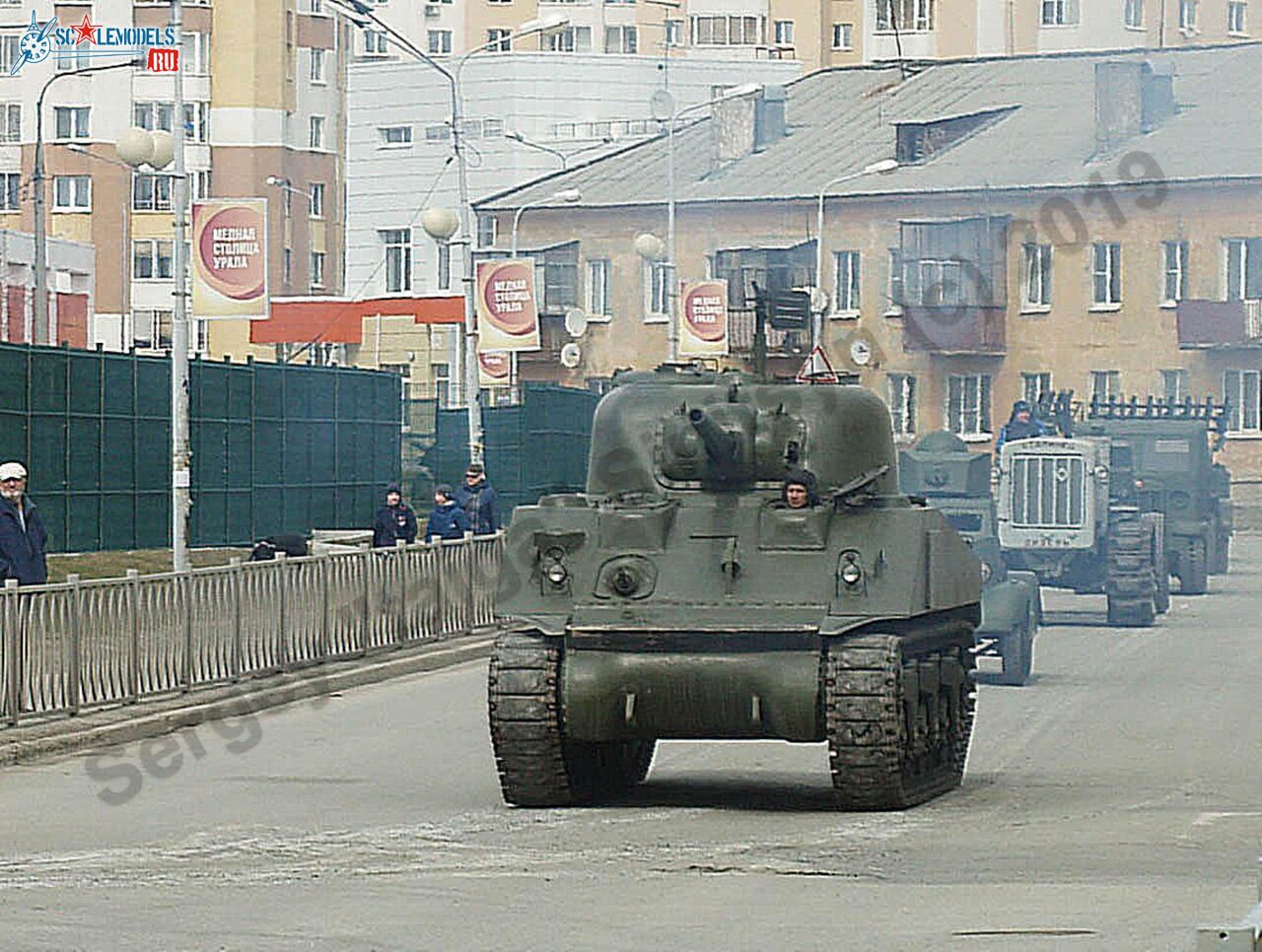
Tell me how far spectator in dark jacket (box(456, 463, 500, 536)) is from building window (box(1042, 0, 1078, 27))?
26.6 feet

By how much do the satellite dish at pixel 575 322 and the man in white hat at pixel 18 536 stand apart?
989 inches

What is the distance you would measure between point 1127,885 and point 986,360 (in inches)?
907

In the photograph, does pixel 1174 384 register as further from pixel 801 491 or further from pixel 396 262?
pixel 396 262

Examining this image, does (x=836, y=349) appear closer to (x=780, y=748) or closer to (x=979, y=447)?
(x=979, y=447)

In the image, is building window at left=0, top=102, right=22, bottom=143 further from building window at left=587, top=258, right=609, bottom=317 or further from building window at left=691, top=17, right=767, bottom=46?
building window at left=587, top=258, right=609, bottom=317

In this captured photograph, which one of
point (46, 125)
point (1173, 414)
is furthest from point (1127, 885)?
point (46, 125)

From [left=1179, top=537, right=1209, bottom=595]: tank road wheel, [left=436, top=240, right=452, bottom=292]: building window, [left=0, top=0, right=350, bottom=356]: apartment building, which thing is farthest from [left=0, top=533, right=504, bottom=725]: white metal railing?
[left=0, top=0, right=350, bottom=356]: apartment building

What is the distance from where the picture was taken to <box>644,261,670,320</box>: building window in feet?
136

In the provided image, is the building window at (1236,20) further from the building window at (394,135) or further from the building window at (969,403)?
the building window at (394,135)

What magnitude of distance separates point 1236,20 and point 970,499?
27.5ft

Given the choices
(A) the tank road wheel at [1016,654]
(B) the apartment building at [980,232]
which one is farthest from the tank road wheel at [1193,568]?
(A) the tank road wheel at [1016,654]

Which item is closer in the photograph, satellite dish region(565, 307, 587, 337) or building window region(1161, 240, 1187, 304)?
building window region(1161, 240, 1187, 304)

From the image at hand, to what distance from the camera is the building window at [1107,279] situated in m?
39.4

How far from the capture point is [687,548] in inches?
589
